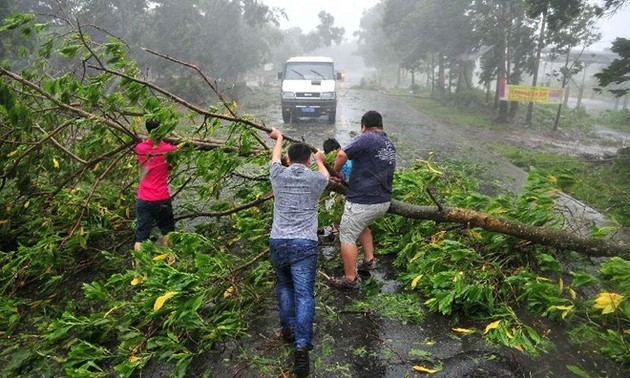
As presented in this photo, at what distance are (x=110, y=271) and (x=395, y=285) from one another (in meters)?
3.32

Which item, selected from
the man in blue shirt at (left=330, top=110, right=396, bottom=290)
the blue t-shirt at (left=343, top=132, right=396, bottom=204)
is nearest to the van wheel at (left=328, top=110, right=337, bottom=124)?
the man in blue shirt at (left=330, top=110, right=396, bottom=290)

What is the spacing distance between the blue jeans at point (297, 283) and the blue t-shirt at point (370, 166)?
94cm

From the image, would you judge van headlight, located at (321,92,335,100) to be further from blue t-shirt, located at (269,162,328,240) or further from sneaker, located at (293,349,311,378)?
sneaker, located at (293,349,311,378)

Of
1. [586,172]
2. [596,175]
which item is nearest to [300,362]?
[596,175]

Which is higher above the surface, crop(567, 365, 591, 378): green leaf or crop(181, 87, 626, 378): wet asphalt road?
crop(567, 365, 591, 378): green leaf

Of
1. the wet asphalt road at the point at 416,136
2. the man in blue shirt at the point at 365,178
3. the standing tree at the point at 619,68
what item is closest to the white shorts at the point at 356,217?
the man in blue shirt at the point at 365,178

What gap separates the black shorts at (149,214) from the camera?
4449 millimetres

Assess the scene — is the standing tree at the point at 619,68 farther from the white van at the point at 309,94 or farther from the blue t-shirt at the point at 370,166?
the white van at the point at 309,94

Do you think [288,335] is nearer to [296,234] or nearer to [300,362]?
[300,362]

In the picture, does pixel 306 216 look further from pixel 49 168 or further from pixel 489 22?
pixel 489 22

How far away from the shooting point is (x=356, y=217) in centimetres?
396

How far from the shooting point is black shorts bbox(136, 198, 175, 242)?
4449 mm

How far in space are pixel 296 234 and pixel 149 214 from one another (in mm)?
2139

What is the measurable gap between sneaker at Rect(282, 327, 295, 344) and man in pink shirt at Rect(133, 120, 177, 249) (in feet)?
6.11
